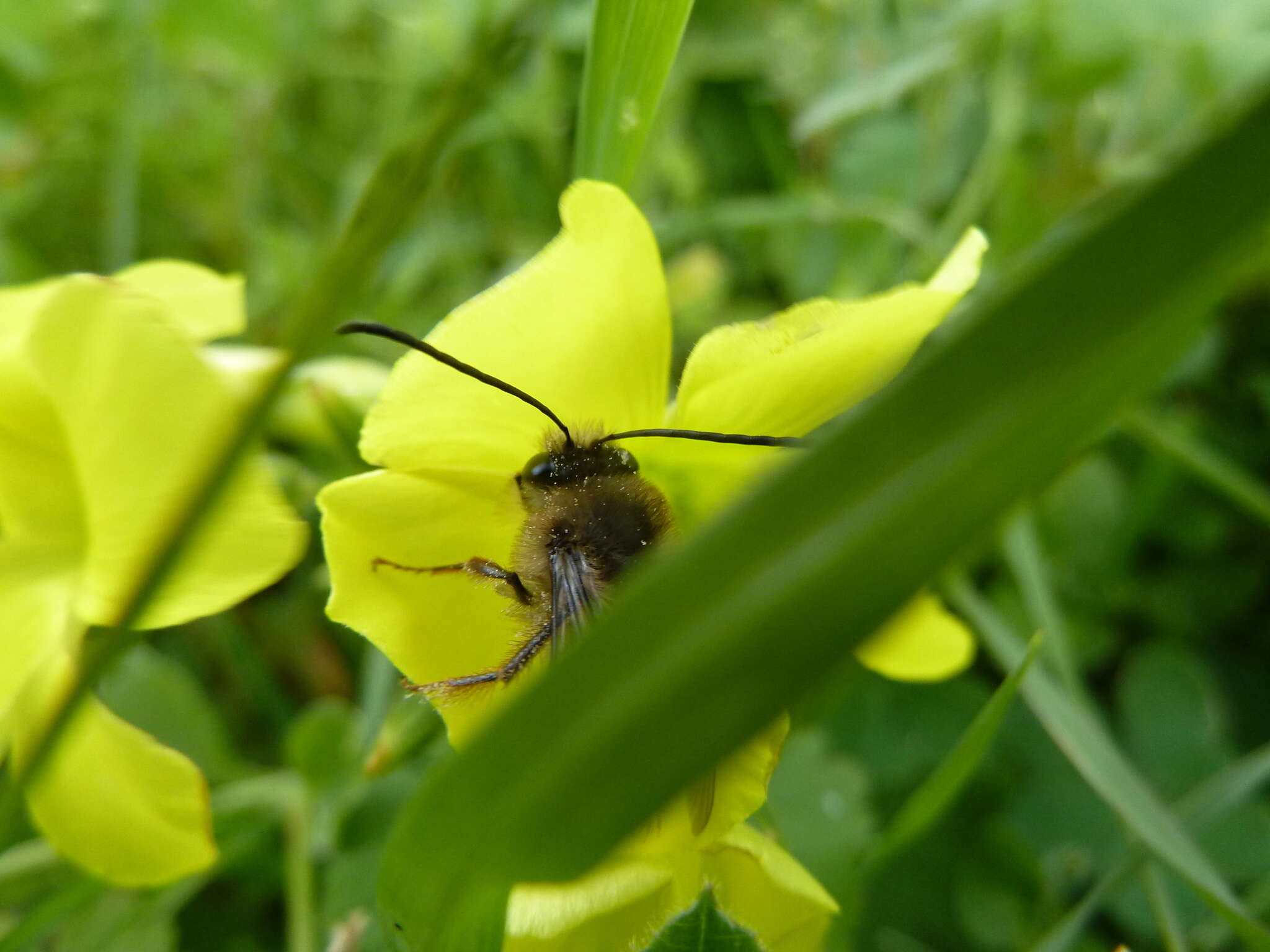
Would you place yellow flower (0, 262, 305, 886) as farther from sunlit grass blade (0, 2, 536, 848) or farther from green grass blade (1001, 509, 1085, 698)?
green grass blade (1001, 509, 1085, 698)

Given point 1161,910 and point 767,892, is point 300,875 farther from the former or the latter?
point 1161,910

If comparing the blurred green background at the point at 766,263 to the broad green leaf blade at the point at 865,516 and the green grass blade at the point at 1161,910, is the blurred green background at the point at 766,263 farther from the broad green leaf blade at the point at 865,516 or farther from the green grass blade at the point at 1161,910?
the broad green leaf blade at the point at 865,516

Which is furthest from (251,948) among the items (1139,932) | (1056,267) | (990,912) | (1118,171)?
(1118,171)

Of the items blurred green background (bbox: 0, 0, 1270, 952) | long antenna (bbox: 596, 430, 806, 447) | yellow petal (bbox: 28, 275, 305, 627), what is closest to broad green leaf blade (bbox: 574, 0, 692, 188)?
blurred green background (bbox: 0, 0, 1270, 952)

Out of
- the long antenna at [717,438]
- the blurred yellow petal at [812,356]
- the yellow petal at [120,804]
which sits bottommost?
the yellow petal at [120,804]

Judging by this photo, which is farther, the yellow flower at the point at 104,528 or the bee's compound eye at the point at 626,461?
the bee's compound eye at the point at 626,461

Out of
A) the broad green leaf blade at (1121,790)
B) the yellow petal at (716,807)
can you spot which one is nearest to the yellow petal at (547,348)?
the yellow petal at (716,807)
